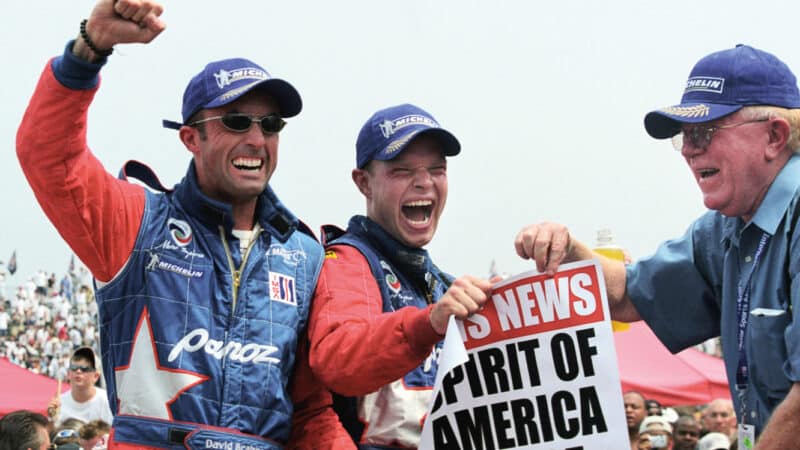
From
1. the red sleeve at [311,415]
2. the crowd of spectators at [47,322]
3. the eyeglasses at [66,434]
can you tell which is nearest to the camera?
the red sleeve at [311,415]

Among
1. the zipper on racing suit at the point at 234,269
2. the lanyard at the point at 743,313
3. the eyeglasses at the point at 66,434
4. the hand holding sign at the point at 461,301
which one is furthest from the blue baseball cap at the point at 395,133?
the eyeglasses at the point at 66,434

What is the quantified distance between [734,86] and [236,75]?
1.74 m

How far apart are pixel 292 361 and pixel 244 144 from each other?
2.54ft

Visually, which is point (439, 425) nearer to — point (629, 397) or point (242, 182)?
point (242, 182)

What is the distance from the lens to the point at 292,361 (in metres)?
3.53

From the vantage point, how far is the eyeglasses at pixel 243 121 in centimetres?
358

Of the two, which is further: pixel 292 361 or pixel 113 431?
pixel 292 361

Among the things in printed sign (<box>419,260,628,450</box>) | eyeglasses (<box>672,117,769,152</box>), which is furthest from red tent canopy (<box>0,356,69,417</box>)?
eyeglasses (<box>672,117,769,152</box>)

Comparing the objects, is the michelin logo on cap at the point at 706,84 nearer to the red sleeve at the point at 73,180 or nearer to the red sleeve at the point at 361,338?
the red sleeve at the point at 361,338

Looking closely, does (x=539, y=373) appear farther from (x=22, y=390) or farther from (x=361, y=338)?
(x=22, y=390)

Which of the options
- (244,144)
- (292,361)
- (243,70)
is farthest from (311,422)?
(243,70)

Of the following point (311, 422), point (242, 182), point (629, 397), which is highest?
point (242, 182)

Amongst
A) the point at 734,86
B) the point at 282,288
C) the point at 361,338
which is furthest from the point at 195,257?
the point at 734,86

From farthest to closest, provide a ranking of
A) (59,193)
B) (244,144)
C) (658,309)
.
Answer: (658,309) < (244,144) < (59,193)
